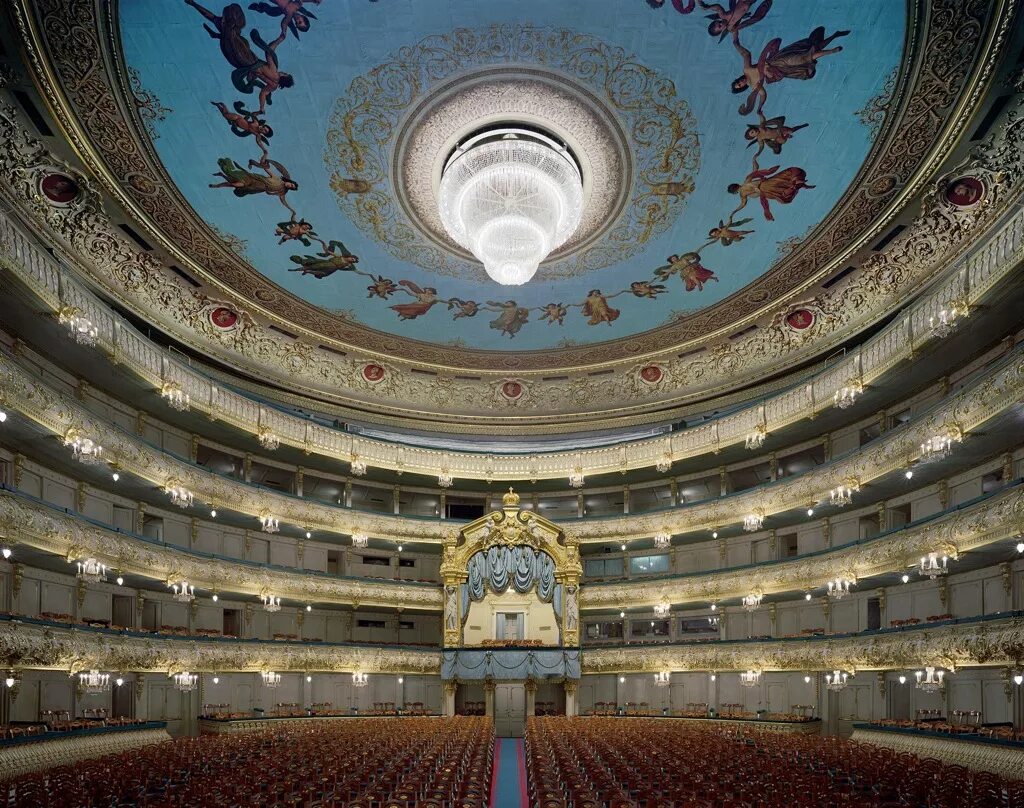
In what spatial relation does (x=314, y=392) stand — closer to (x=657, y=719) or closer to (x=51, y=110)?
(x=51, y=110)

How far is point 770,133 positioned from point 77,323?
61.6 ft

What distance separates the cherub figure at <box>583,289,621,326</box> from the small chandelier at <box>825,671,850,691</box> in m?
14.9

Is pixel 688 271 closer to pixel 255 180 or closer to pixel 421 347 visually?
pixel 421 347

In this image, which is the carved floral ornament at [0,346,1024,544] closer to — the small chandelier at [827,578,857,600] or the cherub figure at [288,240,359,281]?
the small chandelier at [827,578,857,600]

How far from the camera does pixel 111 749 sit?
21.2 metres

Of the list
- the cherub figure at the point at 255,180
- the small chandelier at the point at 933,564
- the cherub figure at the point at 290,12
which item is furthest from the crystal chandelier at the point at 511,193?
the small chandelier at the point at 933,564

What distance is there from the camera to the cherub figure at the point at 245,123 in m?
20.8

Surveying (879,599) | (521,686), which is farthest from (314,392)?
(879,599)

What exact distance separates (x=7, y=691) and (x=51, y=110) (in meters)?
14.8

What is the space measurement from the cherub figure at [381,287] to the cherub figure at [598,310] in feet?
24.2

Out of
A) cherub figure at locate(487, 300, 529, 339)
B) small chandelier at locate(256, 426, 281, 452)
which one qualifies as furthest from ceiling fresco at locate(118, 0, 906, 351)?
small chandelier at locate(256, 426, 281, 452)

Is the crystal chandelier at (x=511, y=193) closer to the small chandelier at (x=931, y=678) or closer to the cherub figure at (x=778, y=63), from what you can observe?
the cherub figure at (x=778, y=63)

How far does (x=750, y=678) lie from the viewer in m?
28.6

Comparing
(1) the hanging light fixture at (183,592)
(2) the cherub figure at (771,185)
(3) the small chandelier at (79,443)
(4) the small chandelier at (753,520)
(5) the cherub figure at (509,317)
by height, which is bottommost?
(1) the hanging light fixture at (183,592)
